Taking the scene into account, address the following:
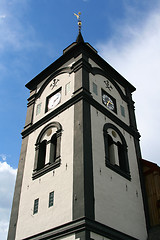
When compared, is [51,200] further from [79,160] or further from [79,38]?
[79,38]

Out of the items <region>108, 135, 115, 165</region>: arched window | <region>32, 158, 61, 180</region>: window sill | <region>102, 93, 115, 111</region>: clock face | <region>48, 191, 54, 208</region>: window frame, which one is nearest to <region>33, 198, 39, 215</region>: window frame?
<region>48, 191, 54, 208</region>: window frame

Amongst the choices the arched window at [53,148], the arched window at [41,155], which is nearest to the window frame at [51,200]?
the arched window at [53,148]

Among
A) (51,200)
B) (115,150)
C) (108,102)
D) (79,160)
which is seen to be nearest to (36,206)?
(51,200)

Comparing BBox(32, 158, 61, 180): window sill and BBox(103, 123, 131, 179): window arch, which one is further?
BBox(103, 123, 131, 179): window arch

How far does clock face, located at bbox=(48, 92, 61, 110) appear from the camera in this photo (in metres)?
20.3

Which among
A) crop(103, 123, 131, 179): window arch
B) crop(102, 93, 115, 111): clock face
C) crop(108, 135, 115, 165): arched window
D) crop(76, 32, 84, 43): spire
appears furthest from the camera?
crop(76, 32, 84, 43): spire

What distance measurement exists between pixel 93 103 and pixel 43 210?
22.9ft

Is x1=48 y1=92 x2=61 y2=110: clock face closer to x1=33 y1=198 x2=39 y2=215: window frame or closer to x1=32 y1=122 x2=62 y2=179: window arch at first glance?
x1=32 y1=122 x2=62 y2=179: window arch

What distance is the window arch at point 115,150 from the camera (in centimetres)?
1696

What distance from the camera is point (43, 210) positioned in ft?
49.6

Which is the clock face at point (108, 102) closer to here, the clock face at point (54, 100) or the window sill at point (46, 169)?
the clock face at point (54, 100)

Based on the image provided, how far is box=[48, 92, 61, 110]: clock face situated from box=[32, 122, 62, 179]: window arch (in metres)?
1.89

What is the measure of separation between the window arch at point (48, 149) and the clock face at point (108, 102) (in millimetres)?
3902

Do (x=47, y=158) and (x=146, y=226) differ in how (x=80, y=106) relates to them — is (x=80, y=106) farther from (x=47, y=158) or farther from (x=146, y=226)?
(x=146, y=226)
